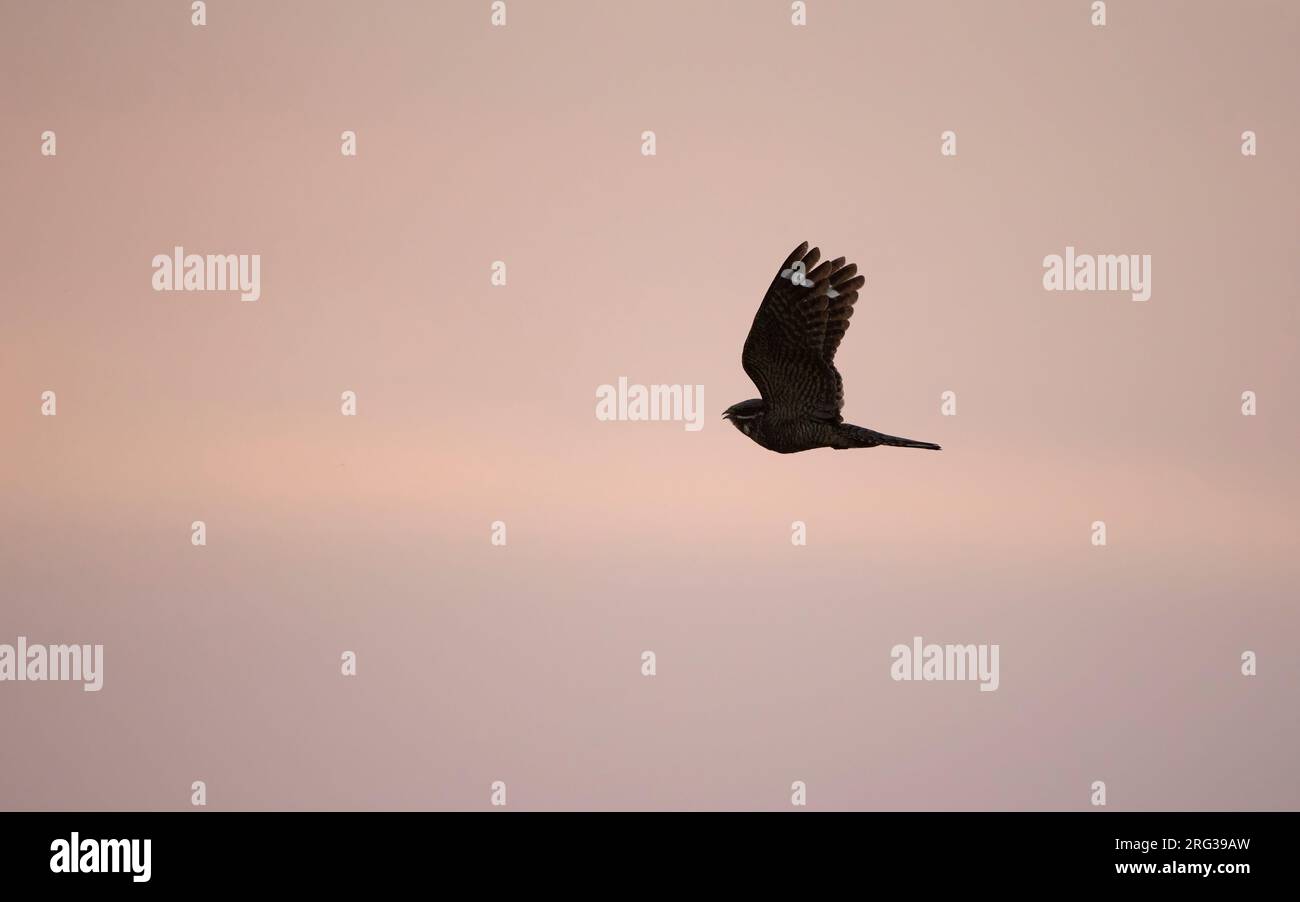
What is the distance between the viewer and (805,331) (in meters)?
9.23

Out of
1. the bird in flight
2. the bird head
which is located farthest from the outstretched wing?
the bird head

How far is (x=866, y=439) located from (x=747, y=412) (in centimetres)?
82

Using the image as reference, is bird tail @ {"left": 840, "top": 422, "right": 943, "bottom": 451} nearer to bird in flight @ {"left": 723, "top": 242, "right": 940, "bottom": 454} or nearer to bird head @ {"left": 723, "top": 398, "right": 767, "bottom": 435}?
bird in flight @ {"left": 723, "top": 242, "right": 940, "bottom": 454}

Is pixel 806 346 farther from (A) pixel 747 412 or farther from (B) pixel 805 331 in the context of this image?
(A) pixel 747 412

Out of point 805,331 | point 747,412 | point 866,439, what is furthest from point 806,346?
point 866,439

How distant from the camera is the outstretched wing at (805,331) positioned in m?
9.22

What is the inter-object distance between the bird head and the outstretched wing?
0.17 m

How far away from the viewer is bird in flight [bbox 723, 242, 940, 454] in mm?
9219

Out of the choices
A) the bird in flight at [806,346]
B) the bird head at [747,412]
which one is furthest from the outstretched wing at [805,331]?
the bird head at [747,412]
